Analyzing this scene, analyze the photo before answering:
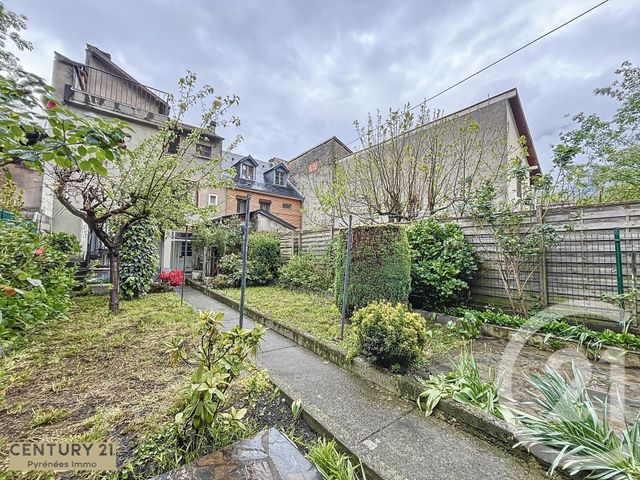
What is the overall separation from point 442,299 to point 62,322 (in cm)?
622

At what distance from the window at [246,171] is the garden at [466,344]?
11.7 meters

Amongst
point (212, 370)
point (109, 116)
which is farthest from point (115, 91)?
point (212, 370)

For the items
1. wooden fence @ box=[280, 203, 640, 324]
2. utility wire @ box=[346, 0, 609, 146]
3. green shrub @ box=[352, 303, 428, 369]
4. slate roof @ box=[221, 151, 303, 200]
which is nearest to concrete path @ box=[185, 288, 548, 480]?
green shrub @ box=[352, 303, 428, 369]

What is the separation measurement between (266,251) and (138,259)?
141 inches

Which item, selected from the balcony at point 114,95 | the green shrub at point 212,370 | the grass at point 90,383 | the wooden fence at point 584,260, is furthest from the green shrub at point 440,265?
the balcony at point 114,95

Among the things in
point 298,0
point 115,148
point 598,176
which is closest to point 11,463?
point 115,148

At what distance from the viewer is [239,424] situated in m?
1.63

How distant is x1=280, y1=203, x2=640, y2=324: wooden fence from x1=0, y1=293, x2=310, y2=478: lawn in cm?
434

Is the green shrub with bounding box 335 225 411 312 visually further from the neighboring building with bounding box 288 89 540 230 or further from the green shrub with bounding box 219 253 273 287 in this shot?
the green shrub with bounding box 219 253 273 287

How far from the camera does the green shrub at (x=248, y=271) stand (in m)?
8.12

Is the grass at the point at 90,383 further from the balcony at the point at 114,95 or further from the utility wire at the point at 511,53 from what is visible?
the balcony at the point at 114,95

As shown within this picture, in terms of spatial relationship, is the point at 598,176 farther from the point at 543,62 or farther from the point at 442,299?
the point at 442,299

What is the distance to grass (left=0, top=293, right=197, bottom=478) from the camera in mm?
1734

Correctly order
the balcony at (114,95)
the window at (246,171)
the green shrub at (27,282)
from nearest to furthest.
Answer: the green shrub at (27,282) < the balcony at (114,95) < the window at (246,171)
